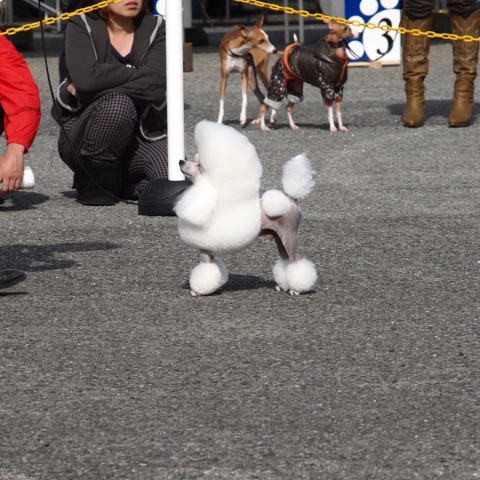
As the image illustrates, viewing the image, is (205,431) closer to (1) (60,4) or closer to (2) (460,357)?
(2) (460,357)

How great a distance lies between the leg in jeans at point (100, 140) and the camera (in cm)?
698

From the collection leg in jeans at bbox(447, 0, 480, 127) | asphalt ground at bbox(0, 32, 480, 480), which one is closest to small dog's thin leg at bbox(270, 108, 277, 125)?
leg in jeans at bbox(447, 0, 480, 127)

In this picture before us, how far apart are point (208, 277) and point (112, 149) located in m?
2.19

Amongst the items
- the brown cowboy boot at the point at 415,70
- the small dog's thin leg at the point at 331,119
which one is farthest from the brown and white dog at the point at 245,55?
the brown cowboy boot at the point at 415,70

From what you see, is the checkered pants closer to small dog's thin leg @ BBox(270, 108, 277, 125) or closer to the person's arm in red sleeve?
the person's arm in red sleeve

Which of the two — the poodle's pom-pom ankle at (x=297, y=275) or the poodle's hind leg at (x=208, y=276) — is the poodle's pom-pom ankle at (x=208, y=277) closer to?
the poodle's hind leg at (x=208, y=276)

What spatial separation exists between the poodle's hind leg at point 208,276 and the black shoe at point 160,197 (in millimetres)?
1739

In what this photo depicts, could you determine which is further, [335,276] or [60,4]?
[60,4]

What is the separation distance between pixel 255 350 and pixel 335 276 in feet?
3.71

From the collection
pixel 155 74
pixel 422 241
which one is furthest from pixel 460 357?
pixel 155 74

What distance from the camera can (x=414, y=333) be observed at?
15.0 ft

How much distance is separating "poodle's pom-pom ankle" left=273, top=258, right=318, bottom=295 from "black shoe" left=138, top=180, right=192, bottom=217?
1.74 metres

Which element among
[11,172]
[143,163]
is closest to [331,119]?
[143,163]

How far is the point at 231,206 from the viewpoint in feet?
15.9
